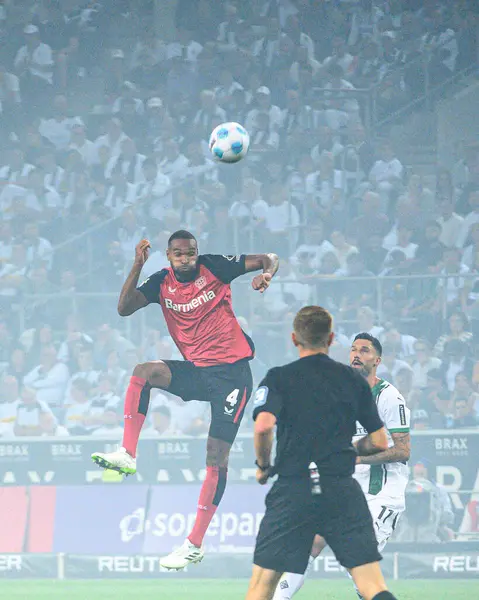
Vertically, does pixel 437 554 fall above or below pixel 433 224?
below

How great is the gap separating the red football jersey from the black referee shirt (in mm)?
2288

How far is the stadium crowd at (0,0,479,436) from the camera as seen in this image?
1398cm

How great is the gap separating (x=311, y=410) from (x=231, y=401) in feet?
7.60

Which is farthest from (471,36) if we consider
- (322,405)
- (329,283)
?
(322,405)

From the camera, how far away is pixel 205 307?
749 cm

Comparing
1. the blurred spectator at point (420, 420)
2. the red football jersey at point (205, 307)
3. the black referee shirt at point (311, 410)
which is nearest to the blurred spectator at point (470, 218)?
the blurred spectator at point (420, 420)

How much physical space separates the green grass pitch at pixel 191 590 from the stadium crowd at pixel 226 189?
1.97m

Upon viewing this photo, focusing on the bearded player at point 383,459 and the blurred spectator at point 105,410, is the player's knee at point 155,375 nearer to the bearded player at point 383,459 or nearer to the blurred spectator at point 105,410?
the bearded player at point 383,459

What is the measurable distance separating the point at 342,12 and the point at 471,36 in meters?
1.97

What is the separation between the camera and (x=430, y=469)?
41.4 feet

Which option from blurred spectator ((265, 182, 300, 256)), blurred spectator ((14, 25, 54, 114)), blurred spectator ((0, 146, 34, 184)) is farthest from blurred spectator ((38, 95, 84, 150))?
blurred spectator ((265, 182, 300, 256))

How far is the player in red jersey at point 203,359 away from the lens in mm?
7395

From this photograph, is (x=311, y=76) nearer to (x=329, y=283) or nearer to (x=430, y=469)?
(x=329, y=283)

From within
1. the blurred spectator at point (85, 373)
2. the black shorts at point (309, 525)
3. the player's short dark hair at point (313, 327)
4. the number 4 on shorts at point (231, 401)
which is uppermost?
the player's short dark hair at point (313, 327)
